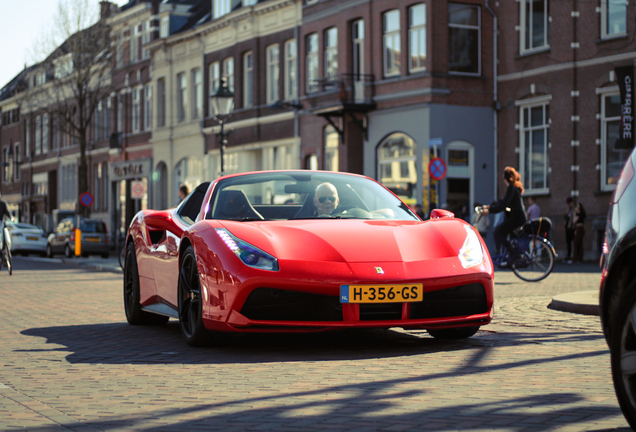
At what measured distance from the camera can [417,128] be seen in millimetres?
32062

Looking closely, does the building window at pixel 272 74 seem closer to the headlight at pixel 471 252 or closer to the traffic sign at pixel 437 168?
the traffic sign at pixel 437 168

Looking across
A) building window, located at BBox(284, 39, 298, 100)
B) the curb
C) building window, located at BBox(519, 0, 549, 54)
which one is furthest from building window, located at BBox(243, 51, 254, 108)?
the curb

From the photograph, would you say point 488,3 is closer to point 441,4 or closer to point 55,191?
point 441,4

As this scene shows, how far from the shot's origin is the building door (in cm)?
3206

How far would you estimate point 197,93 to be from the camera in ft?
155

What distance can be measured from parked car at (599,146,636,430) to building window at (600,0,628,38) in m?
24.2

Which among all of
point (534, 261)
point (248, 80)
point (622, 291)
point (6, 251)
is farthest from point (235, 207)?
point (248, 80)

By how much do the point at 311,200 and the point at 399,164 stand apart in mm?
25125

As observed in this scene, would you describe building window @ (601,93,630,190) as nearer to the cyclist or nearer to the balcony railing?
the balcony railing

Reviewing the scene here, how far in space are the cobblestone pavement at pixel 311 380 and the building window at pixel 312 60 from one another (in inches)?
1128

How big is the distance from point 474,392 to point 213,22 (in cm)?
4083

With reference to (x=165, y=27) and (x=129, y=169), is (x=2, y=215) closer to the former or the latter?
(x=165, y=27)

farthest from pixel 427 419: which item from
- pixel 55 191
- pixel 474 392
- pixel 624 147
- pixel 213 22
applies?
pixel 55 191

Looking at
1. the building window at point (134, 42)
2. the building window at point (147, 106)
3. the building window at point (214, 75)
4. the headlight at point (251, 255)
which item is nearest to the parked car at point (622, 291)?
the headlight at point (251, 255)
